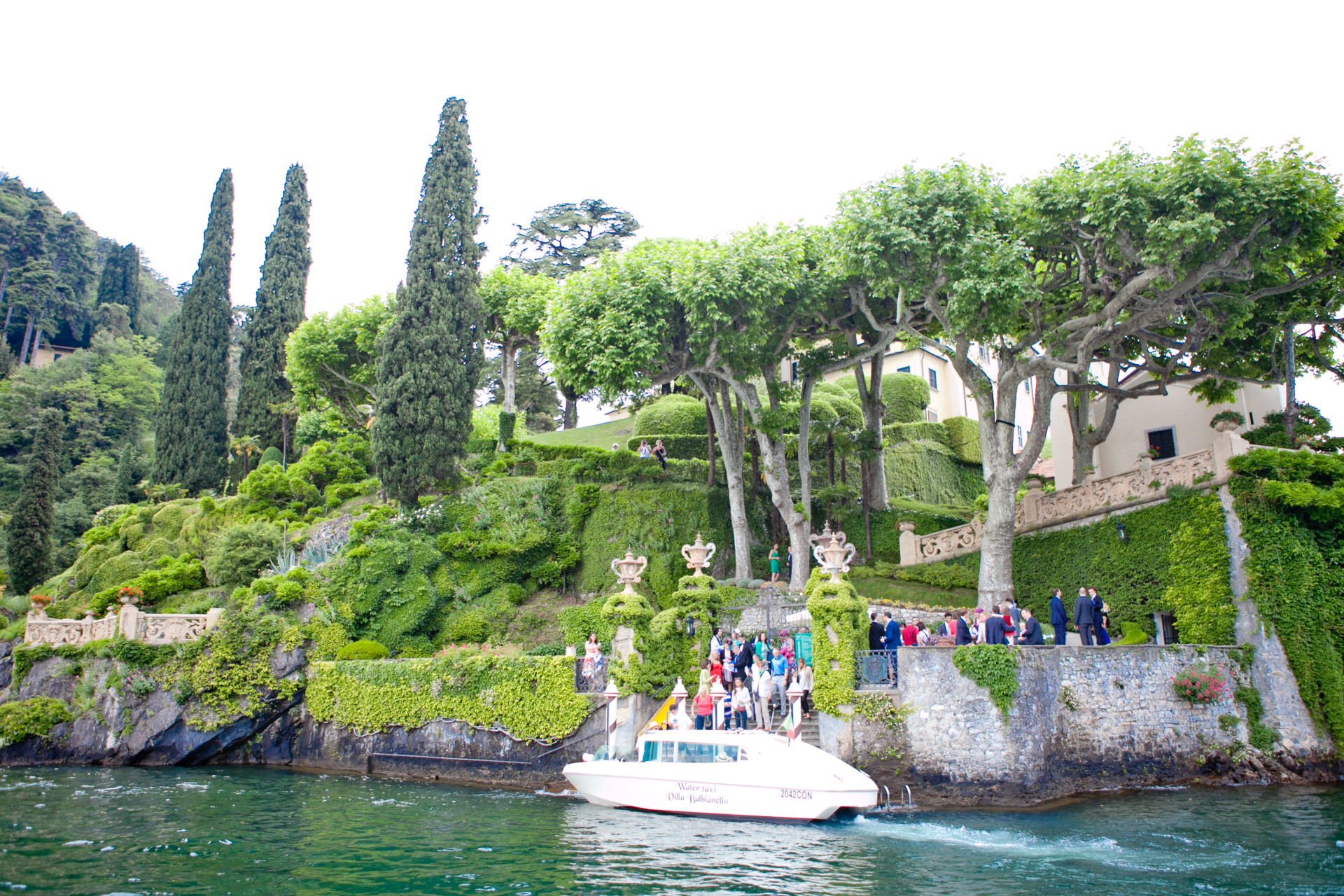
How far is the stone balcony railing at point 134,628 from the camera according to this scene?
2550 centimetres

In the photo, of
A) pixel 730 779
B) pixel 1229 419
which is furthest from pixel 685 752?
pixel 1229 419

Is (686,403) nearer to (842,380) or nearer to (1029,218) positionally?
(842,380)

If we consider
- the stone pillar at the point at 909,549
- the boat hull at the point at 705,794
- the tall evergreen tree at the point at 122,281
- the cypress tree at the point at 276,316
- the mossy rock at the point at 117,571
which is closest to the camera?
the boat hull at the point at 705,794

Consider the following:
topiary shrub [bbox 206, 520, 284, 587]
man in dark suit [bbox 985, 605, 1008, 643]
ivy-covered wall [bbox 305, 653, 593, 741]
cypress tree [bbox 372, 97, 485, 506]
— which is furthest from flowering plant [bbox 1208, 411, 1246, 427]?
topiary shrub [bbox 206, 520, 284, 587]

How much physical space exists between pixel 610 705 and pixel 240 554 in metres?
16.9

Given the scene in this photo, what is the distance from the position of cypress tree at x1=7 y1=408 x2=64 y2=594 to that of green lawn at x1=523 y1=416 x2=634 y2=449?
70.3ft

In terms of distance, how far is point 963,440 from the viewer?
4231 cm

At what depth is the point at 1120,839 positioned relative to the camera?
13859 millimetres

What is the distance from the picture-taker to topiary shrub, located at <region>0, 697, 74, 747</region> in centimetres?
2455

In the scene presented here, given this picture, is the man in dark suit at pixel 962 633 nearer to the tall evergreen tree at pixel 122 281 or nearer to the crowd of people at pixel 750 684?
the crowd of people at pixel 750 684

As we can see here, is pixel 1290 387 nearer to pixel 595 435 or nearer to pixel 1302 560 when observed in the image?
pixel 1302 560

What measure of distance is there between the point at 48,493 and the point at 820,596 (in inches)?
1404

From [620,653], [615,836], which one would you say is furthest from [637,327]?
[615,836]

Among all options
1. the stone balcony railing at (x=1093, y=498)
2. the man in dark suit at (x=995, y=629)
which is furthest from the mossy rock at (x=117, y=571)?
the man in dark suit at (x=995, y=629)
